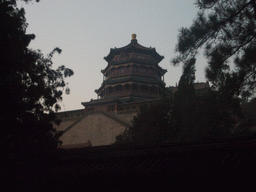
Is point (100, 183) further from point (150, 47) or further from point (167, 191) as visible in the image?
point (150, 47)

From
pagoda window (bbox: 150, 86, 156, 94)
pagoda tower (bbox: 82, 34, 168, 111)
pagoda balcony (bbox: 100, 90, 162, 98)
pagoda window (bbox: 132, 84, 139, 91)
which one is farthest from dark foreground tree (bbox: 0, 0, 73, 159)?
pagoda window (bbox: 150, 86, 156, 94)

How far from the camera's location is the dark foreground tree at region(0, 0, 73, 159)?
5805 millimetres

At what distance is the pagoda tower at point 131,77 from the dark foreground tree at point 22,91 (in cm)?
1986

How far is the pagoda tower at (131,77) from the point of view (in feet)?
92.8

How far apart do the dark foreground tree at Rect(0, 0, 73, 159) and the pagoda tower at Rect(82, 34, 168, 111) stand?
19.9 meters

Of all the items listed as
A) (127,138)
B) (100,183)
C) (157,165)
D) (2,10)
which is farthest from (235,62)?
(127,138)

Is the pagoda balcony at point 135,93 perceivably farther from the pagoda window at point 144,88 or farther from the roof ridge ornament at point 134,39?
the roof ridge ornament at point 134,39

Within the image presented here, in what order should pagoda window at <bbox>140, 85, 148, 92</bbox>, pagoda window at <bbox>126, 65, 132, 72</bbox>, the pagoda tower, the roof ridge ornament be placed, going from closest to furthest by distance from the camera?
the pagoda tower, pagoda window at <bbox>140, 85, 148, 92</bbox>, pagoda window at <bbox>126, 65, 132, 72</bbox>, the roof ridge ornament

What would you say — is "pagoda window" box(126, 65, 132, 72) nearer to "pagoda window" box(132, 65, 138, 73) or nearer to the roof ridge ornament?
"pagoda window" box(132, 65, 138, 73)

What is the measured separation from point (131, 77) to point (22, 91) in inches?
907

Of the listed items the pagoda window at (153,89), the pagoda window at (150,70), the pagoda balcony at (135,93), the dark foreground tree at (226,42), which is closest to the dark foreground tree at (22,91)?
the dark foreground tree at (226,42)

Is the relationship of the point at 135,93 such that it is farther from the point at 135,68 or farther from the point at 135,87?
the point at 135,68

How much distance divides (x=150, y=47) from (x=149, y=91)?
531 centimetres

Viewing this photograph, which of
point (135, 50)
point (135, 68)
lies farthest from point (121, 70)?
point (135, 50)
